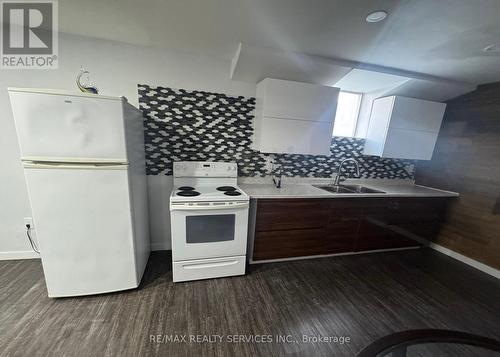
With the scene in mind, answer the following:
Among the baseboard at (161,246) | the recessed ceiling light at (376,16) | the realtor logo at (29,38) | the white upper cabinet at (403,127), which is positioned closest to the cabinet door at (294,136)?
the white upper cabinet at (403,127)

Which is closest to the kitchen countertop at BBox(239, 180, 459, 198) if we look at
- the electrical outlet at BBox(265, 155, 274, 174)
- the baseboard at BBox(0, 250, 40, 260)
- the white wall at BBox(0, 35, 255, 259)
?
the electrical outlet at BBox(265, 155, 274, 174)

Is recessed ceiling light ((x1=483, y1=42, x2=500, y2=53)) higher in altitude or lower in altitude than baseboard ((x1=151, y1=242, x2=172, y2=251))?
higher

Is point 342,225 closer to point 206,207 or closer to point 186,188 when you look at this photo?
point 206,207

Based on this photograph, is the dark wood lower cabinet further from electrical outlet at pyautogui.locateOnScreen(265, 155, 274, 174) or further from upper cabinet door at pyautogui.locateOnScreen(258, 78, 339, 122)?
upper cabinet door at pyautogui.locateOnScreen(258, 78, 339, 122)

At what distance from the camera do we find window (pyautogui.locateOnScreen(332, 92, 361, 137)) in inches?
113

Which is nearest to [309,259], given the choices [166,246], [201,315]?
[201,315]

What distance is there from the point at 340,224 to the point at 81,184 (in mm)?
2591

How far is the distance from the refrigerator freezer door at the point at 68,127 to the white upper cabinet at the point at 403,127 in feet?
9.62

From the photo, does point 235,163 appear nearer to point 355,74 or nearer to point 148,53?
point 148,53

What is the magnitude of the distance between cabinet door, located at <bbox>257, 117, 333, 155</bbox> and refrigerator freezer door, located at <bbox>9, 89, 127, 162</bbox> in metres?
1.34

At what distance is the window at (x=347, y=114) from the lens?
2.88 m

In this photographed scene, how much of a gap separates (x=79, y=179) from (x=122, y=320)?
1.13 metres

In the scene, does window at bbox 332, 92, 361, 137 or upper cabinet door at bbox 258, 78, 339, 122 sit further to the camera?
window at bbox 332, 92, 361, 137

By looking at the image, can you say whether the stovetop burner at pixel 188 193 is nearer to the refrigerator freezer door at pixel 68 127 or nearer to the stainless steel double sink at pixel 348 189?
the refrigerator freezer door at pixel 68 127
